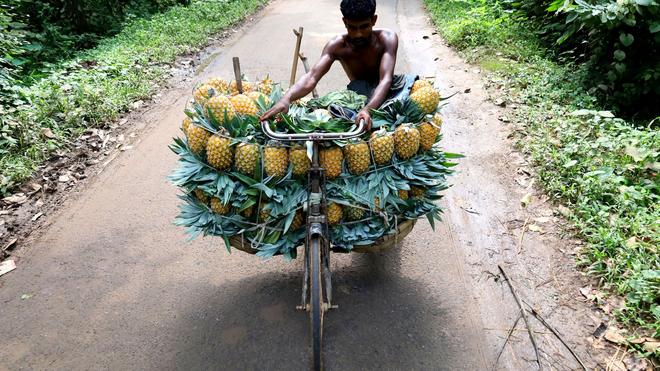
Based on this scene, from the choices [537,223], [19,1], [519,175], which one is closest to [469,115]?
[519,175]

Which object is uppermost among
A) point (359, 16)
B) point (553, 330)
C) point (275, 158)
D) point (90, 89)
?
point (359, 16)

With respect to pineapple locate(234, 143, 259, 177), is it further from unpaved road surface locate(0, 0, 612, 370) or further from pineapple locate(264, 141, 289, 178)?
unpaved road surface locate(0, 0, 612, 370)

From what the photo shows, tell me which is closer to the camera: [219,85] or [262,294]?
[219,85]

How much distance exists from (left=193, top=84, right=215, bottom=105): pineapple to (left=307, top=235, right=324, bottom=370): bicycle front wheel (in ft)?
3.56

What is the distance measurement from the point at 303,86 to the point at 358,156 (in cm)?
74

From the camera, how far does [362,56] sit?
343 cm

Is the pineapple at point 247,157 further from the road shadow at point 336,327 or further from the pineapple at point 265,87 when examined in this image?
the road shadow at point 336,327

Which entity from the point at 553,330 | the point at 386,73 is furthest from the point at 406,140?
the point at 553,330

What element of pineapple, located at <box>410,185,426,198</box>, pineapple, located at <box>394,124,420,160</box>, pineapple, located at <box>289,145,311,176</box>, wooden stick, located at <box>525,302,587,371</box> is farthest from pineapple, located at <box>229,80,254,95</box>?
wooden stick, located at <box>525,302,587,371</box>

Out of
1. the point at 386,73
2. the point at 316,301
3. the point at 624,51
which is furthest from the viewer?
the point at 624,51

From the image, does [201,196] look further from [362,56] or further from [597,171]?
[597,171]

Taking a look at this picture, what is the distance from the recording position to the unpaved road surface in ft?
9.35

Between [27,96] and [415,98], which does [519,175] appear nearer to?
[415,98]

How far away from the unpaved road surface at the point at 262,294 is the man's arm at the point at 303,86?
1316mm
